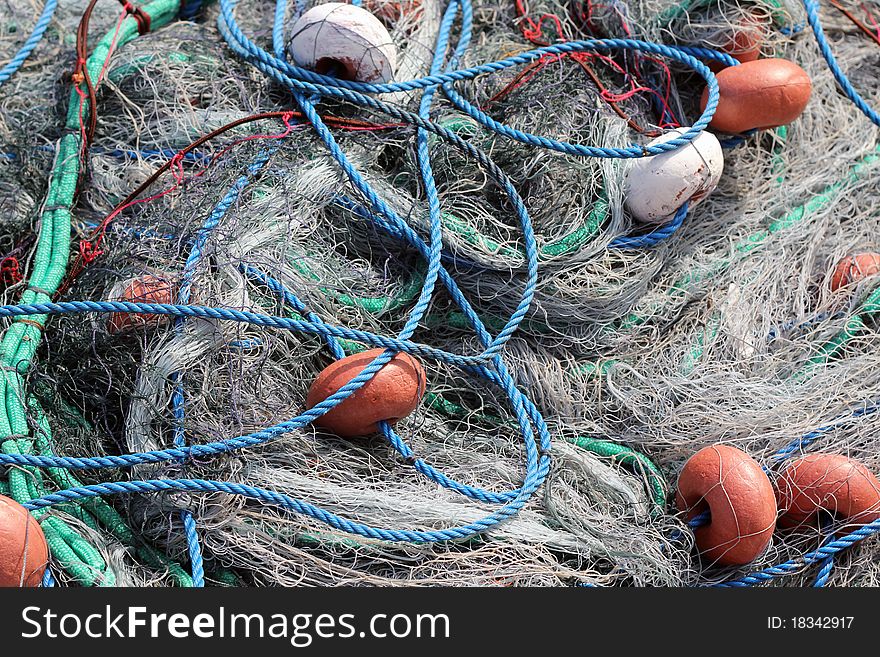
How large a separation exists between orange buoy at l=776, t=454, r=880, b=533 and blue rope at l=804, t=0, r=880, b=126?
121 centimetres

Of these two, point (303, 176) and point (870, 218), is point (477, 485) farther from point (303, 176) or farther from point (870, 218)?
point (870, 218)

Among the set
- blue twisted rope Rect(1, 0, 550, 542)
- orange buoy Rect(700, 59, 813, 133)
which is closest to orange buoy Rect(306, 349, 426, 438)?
blue twisted rope Rect(1, 0, 550, 542)

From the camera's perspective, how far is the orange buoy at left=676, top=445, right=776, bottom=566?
2094 mm

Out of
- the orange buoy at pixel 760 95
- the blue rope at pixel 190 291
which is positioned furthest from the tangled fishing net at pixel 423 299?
the orange buoy at pixel 760 95

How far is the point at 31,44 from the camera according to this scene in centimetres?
265

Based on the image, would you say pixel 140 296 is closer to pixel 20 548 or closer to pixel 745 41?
pixel 20 548

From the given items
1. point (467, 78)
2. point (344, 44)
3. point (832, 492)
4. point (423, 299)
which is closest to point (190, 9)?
point (344, 44)

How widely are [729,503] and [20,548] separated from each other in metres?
1.52

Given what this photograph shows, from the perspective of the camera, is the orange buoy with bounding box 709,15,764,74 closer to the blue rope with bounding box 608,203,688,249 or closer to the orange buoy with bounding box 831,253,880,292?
the blue rope with bounding box 608,203,688,249

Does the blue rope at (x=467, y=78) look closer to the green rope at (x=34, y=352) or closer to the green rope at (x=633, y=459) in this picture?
the green rope at (x=34, y=352)

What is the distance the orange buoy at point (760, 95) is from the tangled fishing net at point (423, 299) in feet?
0.52

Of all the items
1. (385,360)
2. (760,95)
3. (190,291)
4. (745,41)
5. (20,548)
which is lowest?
(20,548)

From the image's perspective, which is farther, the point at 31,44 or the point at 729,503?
the point at 31,44

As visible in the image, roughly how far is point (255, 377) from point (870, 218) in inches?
77.1
